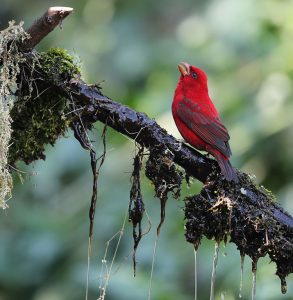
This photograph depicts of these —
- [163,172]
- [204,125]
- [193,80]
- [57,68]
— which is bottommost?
[163,172]

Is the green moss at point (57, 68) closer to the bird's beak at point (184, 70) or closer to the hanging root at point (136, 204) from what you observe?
the hanging root at point (136, 204)

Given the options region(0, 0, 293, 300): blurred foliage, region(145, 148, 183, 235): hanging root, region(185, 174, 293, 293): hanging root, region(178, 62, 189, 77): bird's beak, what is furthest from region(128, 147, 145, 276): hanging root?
region(178, 62, 189, 77): bird's beak

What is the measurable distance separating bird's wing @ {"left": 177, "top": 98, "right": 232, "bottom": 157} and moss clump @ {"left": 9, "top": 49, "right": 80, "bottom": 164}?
3.14ft

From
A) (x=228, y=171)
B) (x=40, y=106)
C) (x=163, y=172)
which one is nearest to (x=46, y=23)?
(x=40, y=106)

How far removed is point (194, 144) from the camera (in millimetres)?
5227

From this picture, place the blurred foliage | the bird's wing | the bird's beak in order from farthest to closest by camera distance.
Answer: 1. the blurred foliage
2. the bird's beak
3. the bird's wing

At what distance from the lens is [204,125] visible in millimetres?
5250

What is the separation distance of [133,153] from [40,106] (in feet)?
8.24

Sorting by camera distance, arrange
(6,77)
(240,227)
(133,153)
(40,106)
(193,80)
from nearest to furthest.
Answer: (240,227)
(6,77)
(40,106)
(193,80)
(133,153)

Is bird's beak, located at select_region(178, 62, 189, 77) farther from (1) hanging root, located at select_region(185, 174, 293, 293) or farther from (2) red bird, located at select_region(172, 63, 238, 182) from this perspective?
(1) hanging root, located at select_region(185, 174, 293, 293)

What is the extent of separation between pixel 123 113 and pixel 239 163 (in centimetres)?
304

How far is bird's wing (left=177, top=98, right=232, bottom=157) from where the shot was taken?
5102 mm

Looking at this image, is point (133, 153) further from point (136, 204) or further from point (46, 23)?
point (46, 23)

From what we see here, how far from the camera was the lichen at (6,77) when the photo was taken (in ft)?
14.0
